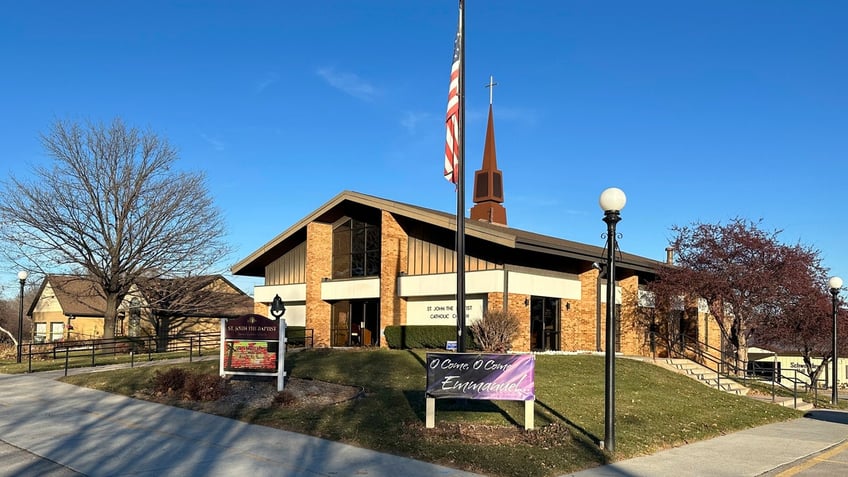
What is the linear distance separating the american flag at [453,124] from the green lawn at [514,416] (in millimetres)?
4660

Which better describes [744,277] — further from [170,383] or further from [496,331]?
[170,383]

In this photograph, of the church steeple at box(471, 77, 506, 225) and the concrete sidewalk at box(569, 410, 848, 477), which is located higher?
the church steeple at box(471, 77, 506, 225)

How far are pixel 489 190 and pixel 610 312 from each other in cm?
2384

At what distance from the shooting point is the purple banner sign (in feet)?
35.7

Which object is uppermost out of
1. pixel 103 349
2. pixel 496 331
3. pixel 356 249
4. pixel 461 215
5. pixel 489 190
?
pixel 489 190

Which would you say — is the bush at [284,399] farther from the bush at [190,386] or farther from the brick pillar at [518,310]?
the brick pillar at [518,310]

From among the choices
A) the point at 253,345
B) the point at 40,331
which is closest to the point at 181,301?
the point at 40,331

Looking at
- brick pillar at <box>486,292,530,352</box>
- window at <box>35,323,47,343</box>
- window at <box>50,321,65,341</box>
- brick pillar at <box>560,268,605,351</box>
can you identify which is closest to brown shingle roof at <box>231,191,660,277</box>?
brick pillar at <box>560,268,605,351</box>

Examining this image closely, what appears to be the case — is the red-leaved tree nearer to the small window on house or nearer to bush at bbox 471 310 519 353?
bush at bbox 471 310 519 353

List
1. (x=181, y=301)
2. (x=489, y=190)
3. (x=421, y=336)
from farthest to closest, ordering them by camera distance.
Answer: (x=181, y=301) < (x=489, y=190) < (x=421, y=336)

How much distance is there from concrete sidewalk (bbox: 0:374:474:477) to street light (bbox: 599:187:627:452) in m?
2.73

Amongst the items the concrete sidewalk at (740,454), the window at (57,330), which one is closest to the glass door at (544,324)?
the concrete sidewalk at (740,454)

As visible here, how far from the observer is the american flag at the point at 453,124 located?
14.0 metres

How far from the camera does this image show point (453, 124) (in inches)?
555
